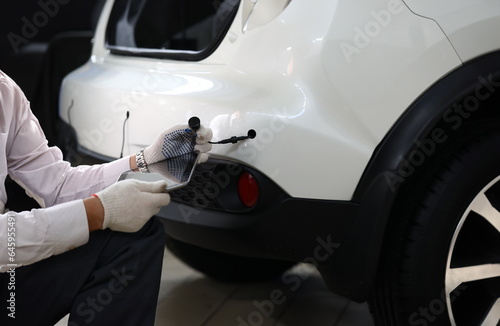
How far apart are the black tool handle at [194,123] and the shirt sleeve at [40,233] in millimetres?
404

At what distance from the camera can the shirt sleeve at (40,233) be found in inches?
Answer: 54.7

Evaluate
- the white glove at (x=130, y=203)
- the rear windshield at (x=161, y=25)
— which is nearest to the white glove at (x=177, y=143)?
the white glove at (x=130, y=203)

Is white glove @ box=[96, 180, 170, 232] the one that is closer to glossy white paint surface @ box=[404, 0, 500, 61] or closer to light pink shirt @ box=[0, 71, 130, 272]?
light pink shirt @ box=[0, 71, 130, 272]

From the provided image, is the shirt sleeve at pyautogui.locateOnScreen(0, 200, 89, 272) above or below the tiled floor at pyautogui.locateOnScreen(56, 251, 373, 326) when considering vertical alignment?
above

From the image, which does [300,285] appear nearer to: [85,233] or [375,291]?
[375,291]

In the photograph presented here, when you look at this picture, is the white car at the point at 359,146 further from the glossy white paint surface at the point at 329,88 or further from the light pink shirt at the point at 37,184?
the light pink shirt at the point at 37,184

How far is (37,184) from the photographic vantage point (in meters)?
1.77

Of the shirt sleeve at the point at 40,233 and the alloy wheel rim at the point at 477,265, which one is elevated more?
the alloy wheel rim at the point at 477,265

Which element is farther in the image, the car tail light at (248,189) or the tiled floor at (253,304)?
the tiled floor at (253,304)

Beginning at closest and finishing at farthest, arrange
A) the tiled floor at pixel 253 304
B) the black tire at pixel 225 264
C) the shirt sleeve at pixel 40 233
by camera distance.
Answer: the shirt sleeve at pixel 40 233 < the tiled floor at pixel 253 304 < the black tire at pixel 225 264

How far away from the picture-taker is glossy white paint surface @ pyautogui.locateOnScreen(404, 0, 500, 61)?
174 centimetres

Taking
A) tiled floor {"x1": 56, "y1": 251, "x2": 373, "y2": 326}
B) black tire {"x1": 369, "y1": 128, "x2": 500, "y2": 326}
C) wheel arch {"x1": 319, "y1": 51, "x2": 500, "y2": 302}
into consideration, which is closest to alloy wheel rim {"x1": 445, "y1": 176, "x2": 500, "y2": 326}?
black tire {"x1": 369, "y1": 128, "x2": 500, "y2": 326}

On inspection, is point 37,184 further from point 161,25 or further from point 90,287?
point 161,25

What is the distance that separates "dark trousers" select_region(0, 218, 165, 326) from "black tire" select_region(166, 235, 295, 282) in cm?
110
